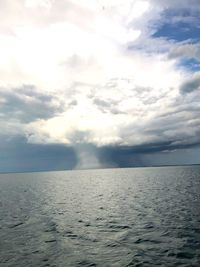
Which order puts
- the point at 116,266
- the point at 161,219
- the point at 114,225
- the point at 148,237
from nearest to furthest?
the point at 116,266
the point at 148,237
the point at 114,225
the point at 161,219

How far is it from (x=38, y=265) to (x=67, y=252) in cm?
456

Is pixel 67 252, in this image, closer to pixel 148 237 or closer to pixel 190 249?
pixel 148 237

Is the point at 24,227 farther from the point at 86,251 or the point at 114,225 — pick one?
the point at 86,251

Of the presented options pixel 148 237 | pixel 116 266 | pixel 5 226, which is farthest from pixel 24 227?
pixel 116 266

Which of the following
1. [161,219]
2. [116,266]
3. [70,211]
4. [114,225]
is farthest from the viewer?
[70,211]

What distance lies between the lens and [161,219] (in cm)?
4616

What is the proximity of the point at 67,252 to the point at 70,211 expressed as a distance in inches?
1159

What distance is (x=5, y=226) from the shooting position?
44.8 meters

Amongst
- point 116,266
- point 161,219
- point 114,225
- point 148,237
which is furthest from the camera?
point 161,219

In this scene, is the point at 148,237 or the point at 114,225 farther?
the point at 114,225

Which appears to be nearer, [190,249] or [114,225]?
[190,249]

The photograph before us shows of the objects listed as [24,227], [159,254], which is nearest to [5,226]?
[24,227]

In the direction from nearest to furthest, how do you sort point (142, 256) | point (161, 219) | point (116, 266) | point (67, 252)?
1. point (116, 266)
2. point (142, 256)
3. point (67, 252)
4. point (161, 219)

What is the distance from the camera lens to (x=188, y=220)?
4422 cm
